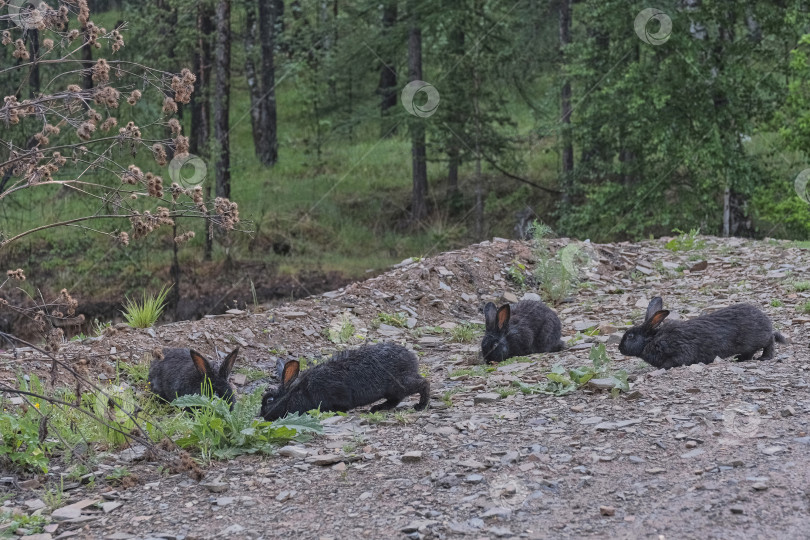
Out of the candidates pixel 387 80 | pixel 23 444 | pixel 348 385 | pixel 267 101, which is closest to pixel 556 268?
pixel 348 385

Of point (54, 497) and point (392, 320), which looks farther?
point (392, 320)

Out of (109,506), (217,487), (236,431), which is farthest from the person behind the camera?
(236,431)

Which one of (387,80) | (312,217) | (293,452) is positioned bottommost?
(293,452)

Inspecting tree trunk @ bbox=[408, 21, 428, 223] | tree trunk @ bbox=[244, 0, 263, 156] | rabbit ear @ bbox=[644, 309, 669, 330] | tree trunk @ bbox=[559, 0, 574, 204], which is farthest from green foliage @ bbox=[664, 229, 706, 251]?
tree trunk @ bbox=[244, 0, 263, 156]

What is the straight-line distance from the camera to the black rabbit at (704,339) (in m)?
8.02

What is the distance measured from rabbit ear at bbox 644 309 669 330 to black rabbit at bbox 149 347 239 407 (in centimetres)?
384

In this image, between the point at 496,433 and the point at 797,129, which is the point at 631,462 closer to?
the point at 496,433

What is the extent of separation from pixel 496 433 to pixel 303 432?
1456 millimetres

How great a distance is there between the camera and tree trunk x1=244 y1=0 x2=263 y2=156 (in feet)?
105

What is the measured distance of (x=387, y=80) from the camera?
35.1 metres

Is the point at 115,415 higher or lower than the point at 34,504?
higher

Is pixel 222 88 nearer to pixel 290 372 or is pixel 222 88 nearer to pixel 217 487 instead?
pixel 290 372

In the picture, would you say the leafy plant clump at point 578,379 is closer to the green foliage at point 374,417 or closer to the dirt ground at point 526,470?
the dirt ground at point 526,470

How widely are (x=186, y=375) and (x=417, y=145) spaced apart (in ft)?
62.8
